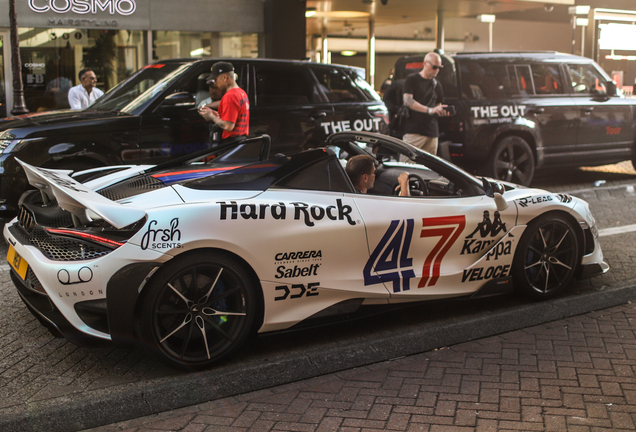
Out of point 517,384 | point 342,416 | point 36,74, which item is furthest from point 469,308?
point 36,74

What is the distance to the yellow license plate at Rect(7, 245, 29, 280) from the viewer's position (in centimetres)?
377

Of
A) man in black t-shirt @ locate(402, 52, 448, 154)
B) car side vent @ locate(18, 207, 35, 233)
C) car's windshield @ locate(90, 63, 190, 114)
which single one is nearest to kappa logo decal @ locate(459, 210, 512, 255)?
car side vent @ locate(18, 207, 35, 233)

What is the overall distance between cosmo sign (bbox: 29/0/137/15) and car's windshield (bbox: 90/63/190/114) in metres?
6.36

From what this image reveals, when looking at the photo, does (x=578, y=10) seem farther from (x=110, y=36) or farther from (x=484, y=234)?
(x=484, y=234)

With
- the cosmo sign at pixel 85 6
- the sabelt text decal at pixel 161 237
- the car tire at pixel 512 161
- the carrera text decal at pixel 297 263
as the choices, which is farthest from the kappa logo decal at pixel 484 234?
the cosmo sign at pixel 85 6

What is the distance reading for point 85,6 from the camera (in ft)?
44.2

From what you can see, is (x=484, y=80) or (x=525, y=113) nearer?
(x=484, y=80)

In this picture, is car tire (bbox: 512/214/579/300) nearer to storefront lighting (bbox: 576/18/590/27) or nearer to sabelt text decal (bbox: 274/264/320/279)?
sabelt text decal (bbox: 274/264/320/279)

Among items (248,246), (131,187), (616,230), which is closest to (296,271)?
(248,246)

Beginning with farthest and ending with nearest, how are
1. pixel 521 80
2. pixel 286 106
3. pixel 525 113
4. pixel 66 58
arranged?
pixel 66 58 → pixel 521 80 → pixel 525 113 → pixel 286 106

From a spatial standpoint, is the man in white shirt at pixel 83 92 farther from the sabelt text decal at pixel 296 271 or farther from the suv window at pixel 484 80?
the sabelt text decal at pixel 296 271

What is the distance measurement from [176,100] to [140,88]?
2.00 feet

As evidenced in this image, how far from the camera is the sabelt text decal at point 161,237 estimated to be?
138 inches

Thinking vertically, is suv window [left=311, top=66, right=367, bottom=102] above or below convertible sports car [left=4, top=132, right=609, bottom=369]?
above
